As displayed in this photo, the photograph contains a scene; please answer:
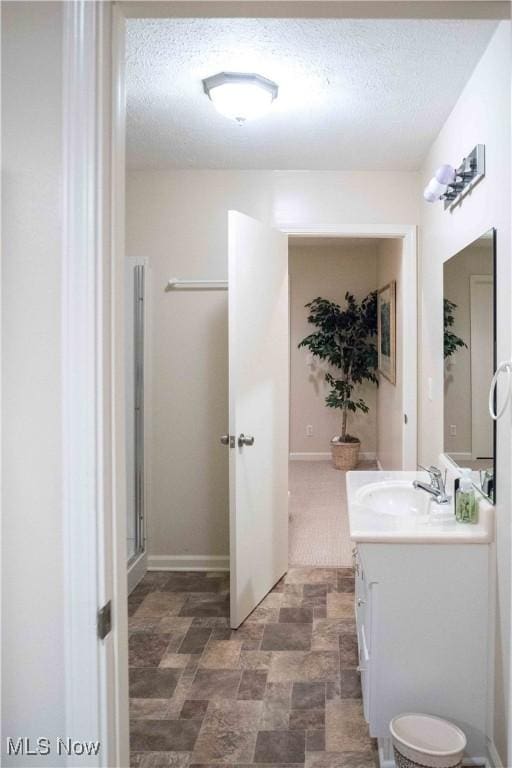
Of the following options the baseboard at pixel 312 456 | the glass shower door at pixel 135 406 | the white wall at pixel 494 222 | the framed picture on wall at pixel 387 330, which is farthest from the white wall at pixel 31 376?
the baseboard at pixel 312 456

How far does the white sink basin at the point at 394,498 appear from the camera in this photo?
2.49 metres

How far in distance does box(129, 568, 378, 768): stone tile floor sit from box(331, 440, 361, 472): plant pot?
291cm

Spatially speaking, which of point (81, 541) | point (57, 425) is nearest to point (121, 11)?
point (57, 425)

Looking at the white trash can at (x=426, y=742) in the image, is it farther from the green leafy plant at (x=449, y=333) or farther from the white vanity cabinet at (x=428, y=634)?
the green leafy plant at (x=449, y=333)

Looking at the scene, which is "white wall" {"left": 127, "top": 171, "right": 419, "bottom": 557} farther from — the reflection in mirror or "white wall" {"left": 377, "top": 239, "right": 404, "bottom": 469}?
the reflection in mirror

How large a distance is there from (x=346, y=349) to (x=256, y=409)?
366cm

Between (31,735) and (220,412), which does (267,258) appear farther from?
(31,735)

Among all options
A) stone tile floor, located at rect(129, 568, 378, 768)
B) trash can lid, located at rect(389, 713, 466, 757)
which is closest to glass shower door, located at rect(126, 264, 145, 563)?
stone tile floor, located at rect(129, 568, 378, 768)

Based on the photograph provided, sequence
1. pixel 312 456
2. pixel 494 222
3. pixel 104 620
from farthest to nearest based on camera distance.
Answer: pixel 312 456
pixel 494 222
pixel 104 620

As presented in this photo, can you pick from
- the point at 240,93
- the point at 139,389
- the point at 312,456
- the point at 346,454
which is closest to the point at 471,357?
the point at 240,93

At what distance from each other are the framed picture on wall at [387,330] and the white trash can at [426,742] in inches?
130

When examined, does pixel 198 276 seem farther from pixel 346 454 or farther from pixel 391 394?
pixel 346 454

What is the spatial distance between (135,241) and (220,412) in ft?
3.83

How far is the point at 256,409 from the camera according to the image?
10.3ft
